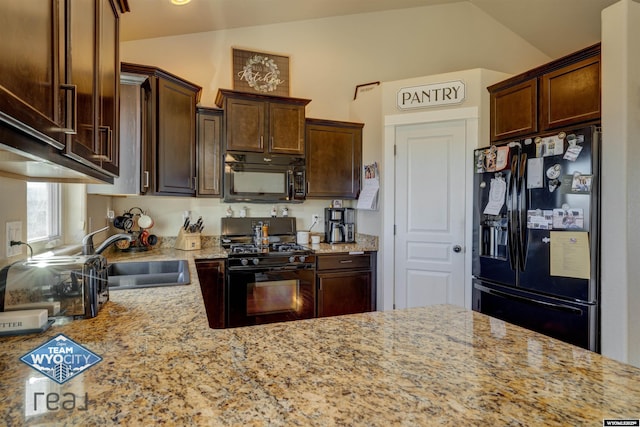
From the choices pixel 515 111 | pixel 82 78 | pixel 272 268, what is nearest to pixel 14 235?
pixel 82 78

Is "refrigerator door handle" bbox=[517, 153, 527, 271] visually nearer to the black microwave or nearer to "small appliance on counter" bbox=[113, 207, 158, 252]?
the black microwave

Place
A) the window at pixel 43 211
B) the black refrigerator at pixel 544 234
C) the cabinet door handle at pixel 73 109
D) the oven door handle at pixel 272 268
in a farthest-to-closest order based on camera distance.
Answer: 1. the oven door handle at pixel 272 268
2. the black refrigerator at pixel 544 234
3. the window at pixel 43 211
4. the cabinet door handle at pixel 73 109

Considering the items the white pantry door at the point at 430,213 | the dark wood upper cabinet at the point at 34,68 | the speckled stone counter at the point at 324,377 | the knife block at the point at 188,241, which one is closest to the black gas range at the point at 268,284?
the knife block at the point at 188,241

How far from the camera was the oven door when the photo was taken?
2814 mm

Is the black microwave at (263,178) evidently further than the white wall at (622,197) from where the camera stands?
Yes

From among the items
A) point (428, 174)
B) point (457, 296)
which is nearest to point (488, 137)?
point (428, 174)

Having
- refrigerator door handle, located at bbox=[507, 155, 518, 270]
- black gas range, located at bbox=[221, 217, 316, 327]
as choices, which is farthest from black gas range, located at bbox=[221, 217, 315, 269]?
refrigerator door handle, located at bbox=[507, 155, 518, 270]

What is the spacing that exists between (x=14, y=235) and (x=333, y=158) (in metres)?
2.65

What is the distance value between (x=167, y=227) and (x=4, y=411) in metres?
2.82

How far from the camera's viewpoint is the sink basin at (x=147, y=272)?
A: 7.07 feet

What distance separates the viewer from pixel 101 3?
3.68 feet

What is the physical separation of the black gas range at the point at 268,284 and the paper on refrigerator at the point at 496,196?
60.0 inches

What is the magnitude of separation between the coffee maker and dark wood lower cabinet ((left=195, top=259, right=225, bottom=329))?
1275 millimetres

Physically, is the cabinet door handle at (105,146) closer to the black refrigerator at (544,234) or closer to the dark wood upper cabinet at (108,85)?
the dark wood upper cabinet at (108,85)
